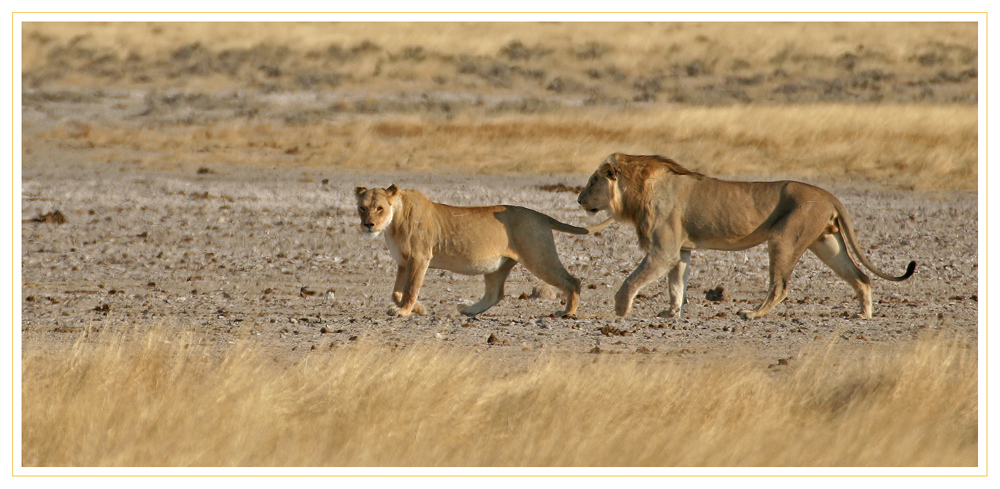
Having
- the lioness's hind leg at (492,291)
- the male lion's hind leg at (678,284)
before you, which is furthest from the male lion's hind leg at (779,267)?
the lioness's hind leg at (492,291)

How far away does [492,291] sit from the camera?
9.82 m

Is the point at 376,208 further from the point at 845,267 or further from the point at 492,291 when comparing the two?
the point at 845,267

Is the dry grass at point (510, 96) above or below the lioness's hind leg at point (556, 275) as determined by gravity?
above

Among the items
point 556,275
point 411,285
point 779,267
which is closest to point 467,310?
point 411,285

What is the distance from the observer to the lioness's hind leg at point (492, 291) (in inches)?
384

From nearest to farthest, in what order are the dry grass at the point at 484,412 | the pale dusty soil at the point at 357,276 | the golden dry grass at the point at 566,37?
the dry grass at the point at 484,412
the pale dusty soil at the point at 357,276
the golden dry grass at the point at 566,37

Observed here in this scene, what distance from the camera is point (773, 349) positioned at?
8328 mm

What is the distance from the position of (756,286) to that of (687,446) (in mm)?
5847

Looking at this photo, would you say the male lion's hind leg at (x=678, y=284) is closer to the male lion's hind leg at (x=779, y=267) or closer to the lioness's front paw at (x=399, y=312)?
the male lion's hind leg at (x=779, y=267)

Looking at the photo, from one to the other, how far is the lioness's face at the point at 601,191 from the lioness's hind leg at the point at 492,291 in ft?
2.63

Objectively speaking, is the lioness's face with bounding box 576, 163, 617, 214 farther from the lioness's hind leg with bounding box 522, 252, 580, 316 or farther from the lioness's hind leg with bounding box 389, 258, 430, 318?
the lioness's hind leg with bounding box 389, 258, 430, 318

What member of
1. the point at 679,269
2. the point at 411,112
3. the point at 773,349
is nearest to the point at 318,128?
the point at 411,112

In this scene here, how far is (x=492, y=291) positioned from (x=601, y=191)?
4.02 ft

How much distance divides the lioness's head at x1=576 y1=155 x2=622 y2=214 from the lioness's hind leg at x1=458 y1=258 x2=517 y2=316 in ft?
2.74
